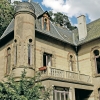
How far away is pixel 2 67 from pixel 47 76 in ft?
22.6

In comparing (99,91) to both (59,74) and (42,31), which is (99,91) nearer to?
(59,74)

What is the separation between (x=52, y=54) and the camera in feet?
66.8

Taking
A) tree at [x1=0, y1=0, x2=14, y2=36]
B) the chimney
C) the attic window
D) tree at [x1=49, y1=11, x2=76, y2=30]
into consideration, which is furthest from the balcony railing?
tree at [x1=49, y1=11, x2=76, y2=30]

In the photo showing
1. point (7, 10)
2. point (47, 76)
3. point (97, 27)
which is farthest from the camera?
point (7, 10)

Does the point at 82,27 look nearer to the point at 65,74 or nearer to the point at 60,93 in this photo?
the point at 65,74

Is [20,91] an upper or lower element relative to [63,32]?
lower

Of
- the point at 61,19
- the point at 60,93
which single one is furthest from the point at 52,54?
the point at 61,19

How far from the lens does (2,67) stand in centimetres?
2056

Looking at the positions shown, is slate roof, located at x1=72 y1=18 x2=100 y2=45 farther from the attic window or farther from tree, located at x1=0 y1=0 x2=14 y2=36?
tree, located at x1=0 y1=0 x2=14 y2=36

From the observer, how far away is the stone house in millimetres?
16766

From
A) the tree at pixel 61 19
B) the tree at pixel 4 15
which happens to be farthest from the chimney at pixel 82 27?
the tree at pixel 61 19

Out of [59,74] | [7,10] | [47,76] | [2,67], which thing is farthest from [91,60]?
[7,10]

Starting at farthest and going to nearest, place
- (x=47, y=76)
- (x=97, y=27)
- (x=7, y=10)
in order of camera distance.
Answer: (x=7, y=10), (x=97, y=27), (x=47, y=76)

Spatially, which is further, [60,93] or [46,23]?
[46,23]
